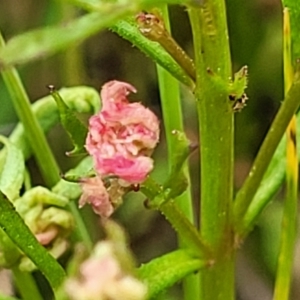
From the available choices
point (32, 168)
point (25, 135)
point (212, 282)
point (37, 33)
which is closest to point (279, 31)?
point (32, 168)

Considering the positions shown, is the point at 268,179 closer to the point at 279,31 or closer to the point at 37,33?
the point at 37,33

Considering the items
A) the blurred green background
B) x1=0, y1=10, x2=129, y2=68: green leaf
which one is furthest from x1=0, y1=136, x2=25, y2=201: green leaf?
the blurred green background

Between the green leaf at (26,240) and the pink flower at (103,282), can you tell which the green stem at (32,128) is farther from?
the pink flower at (103,282)

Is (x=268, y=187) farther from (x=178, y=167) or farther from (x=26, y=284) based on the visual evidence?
(x=26, y=284)

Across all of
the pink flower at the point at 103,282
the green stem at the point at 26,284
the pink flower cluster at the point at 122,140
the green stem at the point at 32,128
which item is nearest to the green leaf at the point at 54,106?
the green stem at the point at 32,128

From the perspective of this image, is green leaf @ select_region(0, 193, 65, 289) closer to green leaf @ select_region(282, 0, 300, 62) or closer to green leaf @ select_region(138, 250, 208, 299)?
green leaf @ select_region(138, 250, 208, 299)

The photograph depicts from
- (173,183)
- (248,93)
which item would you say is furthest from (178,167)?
(248,93)
